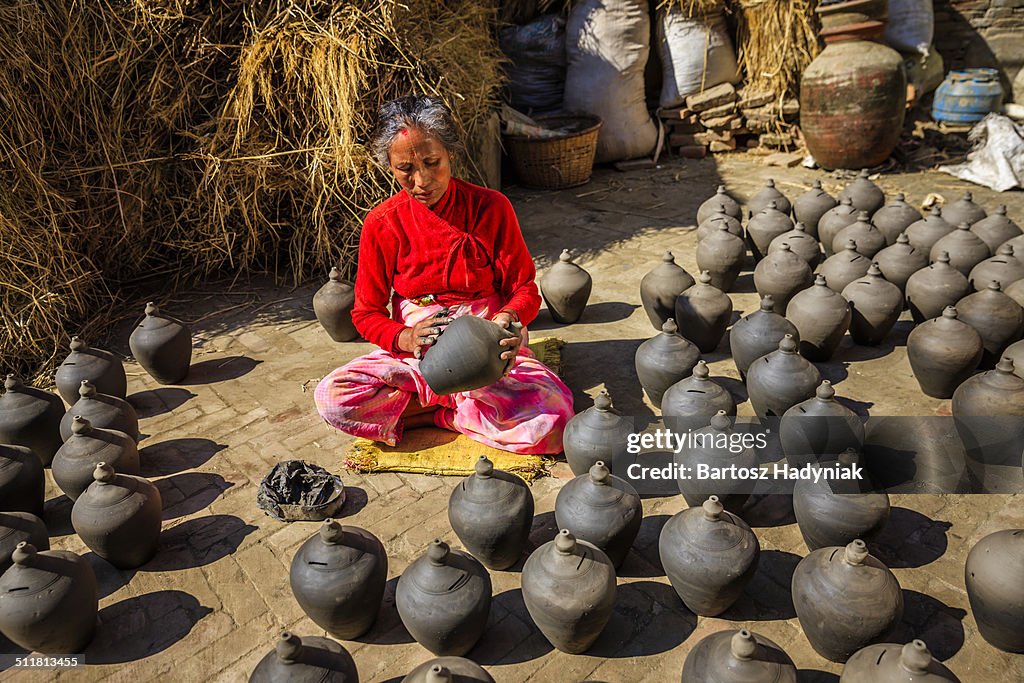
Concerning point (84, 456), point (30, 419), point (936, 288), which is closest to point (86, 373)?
point (30, 419)

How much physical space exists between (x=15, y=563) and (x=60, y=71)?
386cm

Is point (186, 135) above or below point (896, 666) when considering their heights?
above

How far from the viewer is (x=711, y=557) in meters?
2.39

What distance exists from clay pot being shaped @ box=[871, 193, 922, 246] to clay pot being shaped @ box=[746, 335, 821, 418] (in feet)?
7.26

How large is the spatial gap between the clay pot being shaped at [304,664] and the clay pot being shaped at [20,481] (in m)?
1.68

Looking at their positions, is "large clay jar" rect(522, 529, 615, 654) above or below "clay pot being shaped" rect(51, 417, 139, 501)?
below

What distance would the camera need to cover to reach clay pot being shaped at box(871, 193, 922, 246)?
506cm

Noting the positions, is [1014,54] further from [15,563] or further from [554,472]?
[15,563]

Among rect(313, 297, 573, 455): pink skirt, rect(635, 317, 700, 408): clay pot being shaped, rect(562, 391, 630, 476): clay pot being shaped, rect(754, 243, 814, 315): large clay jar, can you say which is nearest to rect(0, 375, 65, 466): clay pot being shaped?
rect(313, 297, 573, 455): pink skirt

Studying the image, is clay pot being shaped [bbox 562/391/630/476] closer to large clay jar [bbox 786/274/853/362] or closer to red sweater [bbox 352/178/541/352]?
red sweater [bbox 352/178/541/352]

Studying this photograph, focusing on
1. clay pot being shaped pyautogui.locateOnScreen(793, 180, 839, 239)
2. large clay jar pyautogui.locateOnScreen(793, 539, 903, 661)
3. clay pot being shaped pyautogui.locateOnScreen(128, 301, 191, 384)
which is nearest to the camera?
large clay jar pyautogui.locateOnScreen(793, 539, 903, 661)

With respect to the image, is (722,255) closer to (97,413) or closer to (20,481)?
(97,413)

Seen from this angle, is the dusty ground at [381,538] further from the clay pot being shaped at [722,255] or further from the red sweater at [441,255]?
the red sweater at [441,255]

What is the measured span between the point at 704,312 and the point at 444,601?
2471mm
